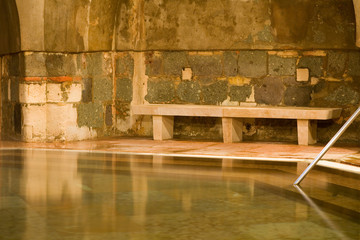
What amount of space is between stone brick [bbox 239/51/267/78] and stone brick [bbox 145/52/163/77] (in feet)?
3.58

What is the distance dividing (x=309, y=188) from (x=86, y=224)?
1901mm

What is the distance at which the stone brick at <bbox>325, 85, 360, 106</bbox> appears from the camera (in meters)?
7.98

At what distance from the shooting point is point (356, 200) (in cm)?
437

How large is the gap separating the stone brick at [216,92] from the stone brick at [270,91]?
40cm

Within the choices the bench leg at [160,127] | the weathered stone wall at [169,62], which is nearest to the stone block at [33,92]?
the weathered stone wall at [169,62]

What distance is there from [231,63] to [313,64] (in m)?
1.02

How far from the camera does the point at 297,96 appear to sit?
818 cm

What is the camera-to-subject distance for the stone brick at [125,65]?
882 centimetres

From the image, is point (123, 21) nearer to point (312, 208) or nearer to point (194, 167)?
point (194, 167)

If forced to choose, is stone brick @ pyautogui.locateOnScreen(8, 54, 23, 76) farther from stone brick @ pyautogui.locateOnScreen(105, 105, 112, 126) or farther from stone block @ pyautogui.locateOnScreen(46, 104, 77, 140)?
stone brick @ pyautogui.locateOnScreen(105, 105, 112, 126)

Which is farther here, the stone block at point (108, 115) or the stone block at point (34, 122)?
the stone block at point (108, 115)

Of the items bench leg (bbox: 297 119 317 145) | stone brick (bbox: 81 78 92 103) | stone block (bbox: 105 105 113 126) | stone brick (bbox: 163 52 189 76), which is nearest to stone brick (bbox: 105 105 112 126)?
stone block (bbox: 105 105 113 126)

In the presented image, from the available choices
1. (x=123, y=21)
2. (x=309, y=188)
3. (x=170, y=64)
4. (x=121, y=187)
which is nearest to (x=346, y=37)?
(x=170, y=64)

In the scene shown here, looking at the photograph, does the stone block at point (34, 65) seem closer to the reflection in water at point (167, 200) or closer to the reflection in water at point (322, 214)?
the reflection in water at point (167, 200)
